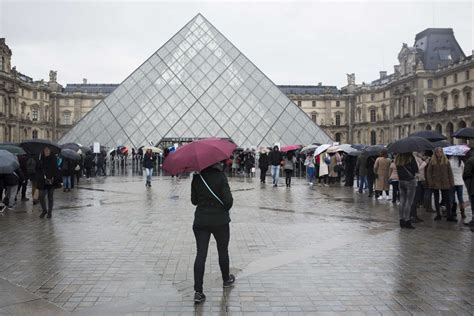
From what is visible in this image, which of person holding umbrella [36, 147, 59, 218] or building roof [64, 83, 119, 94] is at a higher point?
building roof [64, 83, 119, 94]

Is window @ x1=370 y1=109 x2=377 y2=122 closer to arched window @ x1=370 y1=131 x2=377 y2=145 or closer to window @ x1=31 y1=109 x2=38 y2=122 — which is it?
arched window @ x1=370 y1=131 x2=377 y2=145

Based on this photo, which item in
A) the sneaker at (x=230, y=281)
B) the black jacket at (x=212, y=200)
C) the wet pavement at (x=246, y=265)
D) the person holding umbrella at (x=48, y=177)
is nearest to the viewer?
the wet pavement at (x=246, y=265)

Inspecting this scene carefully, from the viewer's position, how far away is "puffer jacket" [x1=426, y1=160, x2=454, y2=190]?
8961 mm

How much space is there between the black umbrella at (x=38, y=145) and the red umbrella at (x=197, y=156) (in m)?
6.34

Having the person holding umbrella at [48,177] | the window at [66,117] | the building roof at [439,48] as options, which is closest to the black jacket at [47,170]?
the person holding umbrella at [48,177]

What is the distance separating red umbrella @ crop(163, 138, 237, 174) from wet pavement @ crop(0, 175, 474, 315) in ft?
3.76

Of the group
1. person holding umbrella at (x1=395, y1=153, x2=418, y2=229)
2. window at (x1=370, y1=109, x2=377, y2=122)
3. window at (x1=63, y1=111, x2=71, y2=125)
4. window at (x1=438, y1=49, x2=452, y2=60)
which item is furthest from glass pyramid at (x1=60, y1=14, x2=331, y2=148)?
window at (x1=63, y1=111, x2=71, y2=125)

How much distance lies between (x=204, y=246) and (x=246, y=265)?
3.98 feet

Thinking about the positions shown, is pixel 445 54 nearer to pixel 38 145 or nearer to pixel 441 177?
pixel 441 177

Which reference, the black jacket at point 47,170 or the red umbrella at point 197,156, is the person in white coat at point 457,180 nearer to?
the red umbrella at point 197,156

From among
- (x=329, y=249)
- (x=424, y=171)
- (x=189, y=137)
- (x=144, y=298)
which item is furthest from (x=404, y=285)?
(x=189, y=137)

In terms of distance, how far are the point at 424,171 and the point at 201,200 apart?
Result: 6.66 metres

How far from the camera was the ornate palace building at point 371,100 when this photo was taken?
54812mm

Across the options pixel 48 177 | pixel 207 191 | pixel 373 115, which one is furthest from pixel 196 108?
pixel 373 115
